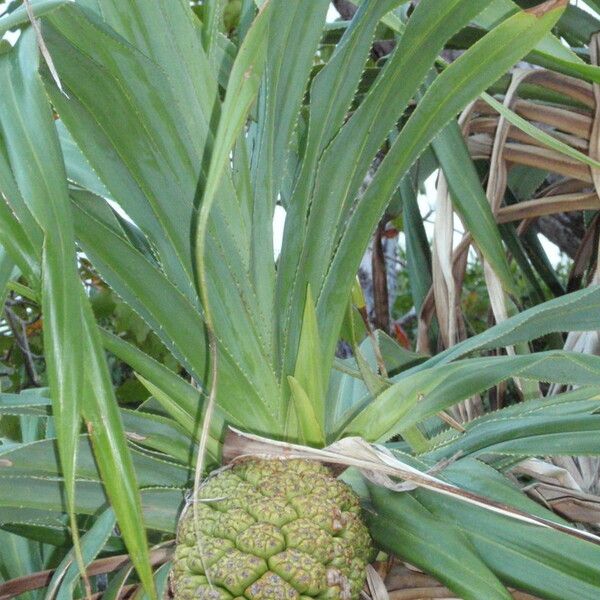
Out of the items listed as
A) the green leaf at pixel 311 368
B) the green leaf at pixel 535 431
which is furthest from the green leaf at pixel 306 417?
the green leaf at pixel 535 431

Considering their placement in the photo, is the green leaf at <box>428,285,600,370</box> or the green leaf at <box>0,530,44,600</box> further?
the green leaf at <box>0,530,44,600</box>

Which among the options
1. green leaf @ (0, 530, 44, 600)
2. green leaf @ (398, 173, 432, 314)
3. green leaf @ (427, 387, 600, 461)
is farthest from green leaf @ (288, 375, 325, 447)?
green leaf @ (398, 173, 432, 314)

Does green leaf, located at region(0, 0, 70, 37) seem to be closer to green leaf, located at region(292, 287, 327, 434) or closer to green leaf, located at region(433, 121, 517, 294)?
green leaf, located at region(292, 287, 327, 434)

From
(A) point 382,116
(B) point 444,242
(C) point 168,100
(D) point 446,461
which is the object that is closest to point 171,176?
(C) point 168,100

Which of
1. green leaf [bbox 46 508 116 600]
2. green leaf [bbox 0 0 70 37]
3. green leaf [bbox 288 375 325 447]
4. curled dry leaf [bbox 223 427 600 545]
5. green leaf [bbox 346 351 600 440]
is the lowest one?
green leaf [bbox 46 508 116 600]

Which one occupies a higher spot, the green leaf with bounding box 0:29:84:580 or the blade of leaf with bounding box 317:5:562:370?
the blade of leaf with bounding box 317:5:562:370

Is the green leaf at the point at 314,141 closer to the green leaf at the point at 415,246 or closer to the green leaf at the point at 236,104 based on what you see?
the green leaf at the point at 236,104

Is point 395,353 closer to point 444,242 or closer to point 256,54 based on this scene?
point 444,242
